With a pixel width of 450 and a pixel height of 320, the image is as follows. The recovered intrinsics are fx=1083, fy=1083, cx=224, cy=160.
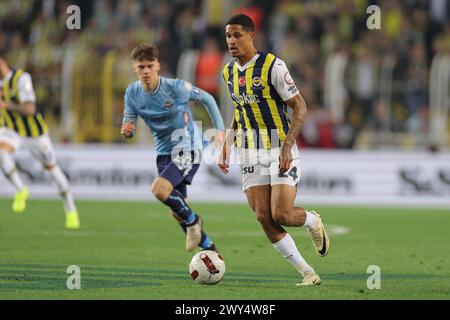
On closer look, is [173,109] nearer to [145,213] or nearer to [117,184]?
[145,213]

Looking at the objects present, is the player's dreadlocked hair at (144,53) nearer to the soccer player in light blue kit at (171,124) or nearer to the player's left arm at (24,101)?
the soccer player in light blue kit at (171,124)

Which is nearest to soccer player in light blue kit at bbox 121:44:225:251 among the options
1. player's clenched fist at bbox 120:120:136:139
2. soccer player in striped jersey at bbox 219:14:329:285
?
player's clenched fist at bbox 120:120:136:139

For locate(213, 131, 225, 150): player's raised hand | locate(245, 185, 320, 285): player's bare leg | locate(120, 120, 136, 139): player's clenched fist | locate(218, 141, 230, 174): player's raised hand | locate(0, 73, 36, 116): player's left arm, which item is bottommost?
locate(245, 185, 320, 285): player's bare leg

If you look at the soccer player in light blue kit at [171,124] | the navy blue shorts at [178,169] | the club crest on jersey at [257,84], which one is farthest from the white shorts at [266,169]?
the navy blue shorts at [178,169]

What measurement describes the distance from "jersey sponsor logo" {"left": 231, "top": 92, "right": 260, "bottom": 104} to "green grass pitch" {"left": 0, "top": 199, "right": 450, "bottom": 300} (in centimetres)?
158

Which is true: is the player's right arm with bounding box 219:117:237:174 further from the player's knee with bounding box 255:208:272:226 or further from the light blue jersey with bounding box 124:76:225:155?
the light blue jersey with bounding box 124:76:225:155

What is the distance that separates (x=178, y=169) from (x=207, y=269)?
1.77 metres

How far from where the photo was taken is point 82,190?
2116cm

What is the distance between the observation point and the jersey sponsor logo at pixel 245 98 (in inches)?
367

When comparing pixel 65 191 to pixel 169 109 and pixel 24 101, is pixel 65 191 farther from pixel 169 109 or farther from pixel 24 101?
pixel 169 109

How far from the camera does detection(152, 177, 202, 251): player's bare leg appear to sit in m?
10.3

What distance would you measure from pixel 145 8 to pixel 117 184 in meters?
6.12

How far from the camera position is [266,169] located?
30.7 ft
